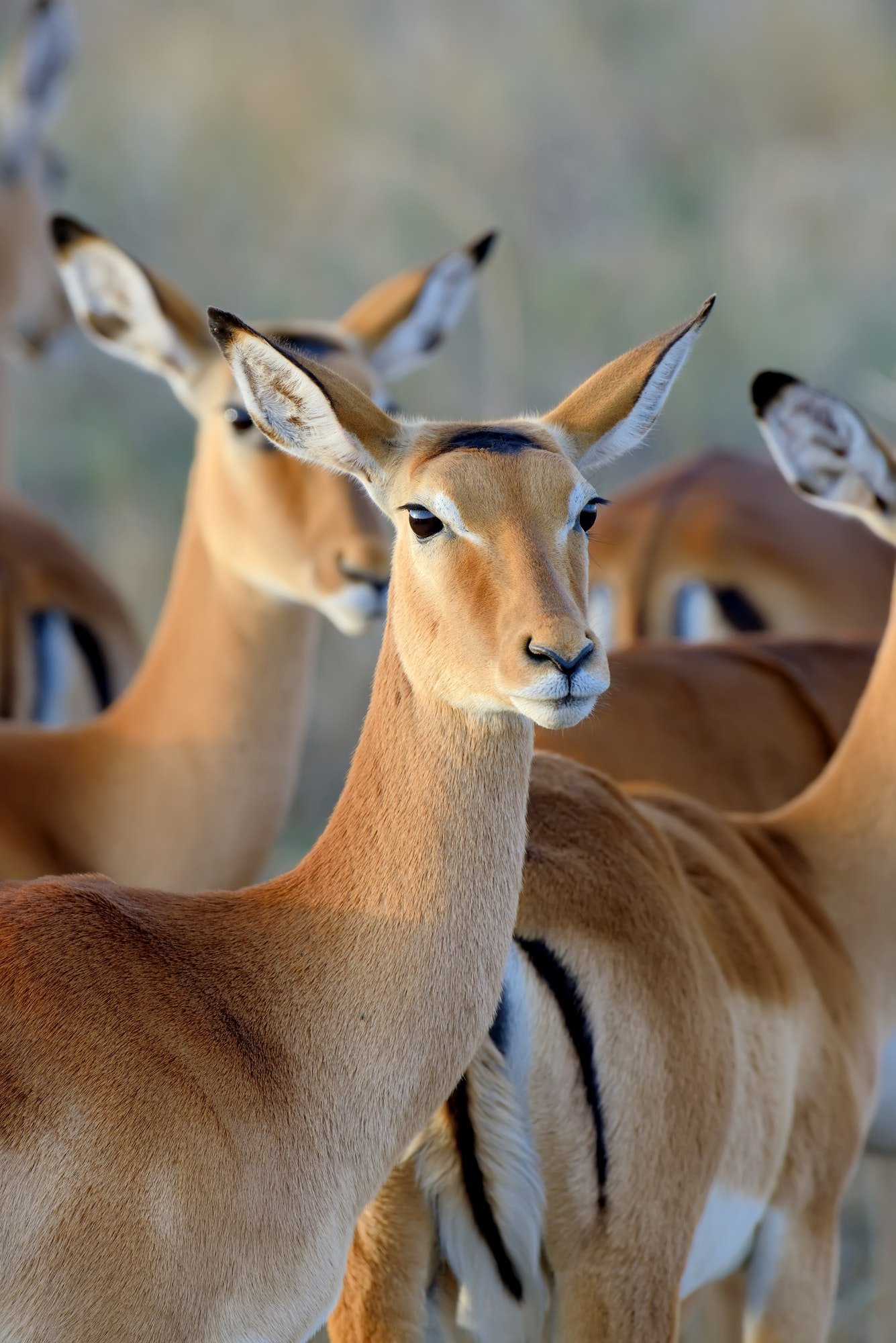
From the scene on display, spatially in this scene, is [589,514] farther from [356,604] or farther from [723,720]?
[723,720]

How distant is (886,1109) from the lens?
11.7ft

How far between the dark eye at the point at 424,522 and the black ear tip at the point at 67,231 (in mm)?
2427

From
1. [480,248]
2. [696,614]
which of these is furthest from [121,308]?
[696,614]

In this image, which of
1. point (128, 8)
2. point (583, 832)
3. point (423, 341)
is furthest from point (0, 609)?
point (128, 8)

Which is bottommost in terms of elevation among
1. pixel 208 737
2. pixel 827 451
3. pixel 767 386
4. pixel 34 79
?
pixel 208 737

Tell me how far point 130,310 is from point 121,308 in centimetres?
4

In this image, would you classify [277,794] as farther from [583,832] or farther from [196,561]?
[583,832]

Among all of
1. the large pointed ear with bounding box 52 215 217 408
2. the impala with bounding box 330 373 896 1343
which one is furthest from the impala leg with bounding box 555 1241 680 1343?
the large pointed ear with bounding box 52 215 217 408

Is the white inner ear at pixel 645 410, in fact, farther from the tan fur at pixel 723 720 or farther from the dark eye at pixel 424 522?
the tan fur at pixel 723 720

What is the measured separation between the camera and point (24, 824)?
13.2 ft

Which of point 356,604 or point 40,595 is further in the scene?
point 40,595

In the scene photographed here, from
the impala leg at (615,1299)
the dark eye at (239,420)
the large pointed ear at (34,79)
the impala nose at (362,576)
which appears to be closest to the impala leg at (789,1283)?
the impala leg at (615,1299)

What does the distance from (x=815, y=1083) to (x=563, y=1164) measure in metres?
0.66

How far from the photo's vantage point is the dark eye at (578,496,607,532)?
256 centimetres
